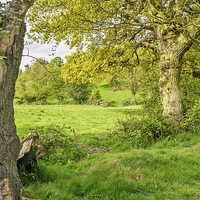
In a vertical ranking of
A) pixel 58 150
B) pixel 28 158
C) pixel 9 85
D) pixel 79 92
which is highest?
pixel 79 92

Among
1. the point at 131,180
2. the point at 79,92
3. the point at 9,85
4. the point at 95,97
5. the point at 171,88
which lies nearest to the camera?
the point at 9,85

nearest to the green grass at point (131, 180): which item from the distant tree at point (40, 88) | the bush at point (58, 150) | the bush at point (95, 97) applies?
the bush at point (58, 150)

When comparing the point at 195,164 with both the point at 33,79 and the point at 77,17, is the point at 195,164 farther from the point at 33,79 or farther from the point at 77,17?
the point at 33,79

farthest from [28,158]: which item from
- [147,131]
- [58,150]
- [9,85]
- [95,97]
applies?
[95,97]

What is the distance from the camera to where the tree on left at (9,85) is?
2.90 m

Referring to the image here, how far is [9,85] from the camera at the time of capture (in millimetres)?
3084

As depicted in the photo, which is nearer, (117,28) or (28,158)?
(28,158)

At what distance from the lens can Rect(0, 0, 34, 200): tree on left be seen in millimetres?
2896

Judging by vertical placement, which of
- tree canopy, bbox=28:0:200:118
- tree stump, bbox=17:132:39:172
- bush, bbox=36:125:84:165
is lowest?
bush, bbox=36:125:84:165

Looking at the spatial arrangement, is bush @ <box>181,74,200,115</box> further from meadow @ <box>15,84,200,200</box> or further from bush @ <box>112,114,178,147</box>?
meadow @ <box>15,84,200,200</box>

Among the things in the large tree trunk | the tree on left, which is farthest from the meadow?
the large tree trunk

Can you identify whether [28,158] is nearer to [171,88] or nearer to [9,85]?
[9,85]

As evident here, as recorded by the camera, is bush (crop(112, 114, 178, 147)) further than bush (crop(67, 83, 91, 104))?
No

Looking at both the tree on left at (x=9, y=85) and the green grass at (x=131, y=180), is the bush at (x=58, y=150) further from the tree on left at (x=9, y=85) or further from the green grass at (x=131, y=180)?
the tree on left at (x=9, y=85)
